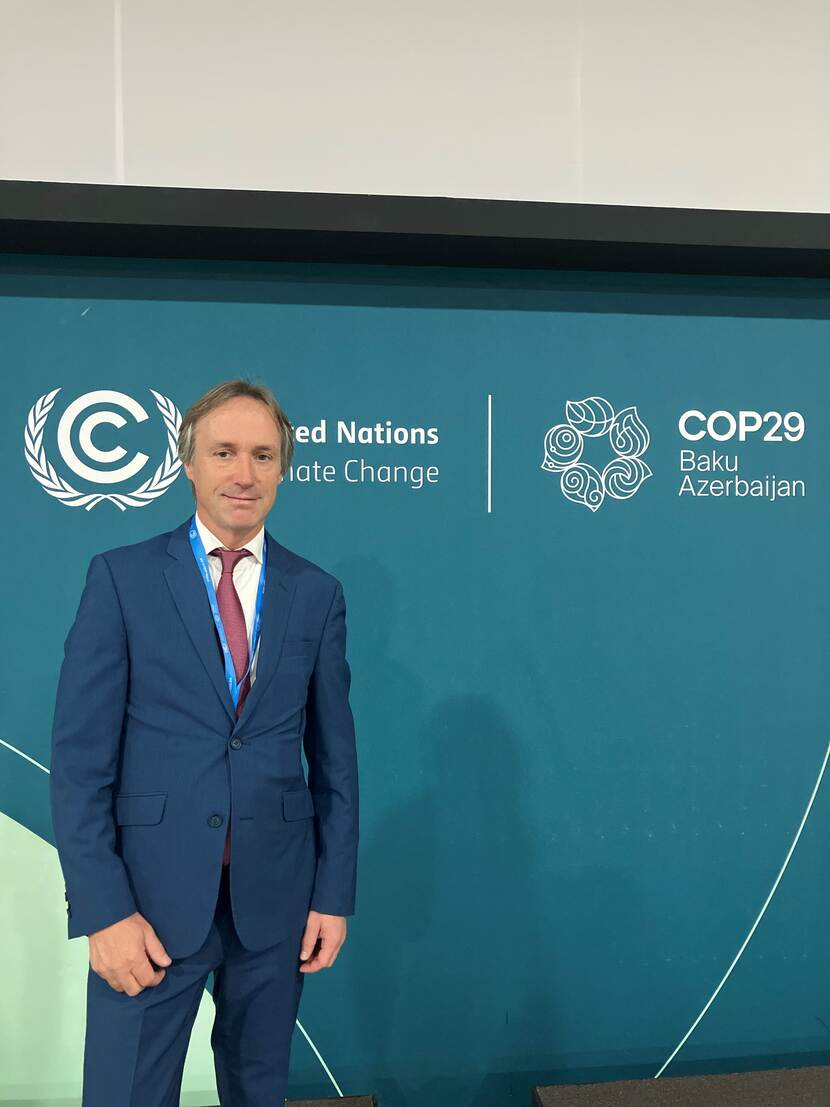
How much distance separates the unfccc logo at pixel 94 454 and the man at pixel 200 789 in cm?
95

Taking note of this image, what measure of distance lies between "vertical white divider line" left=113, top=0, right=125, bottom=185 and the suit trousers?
2006mm

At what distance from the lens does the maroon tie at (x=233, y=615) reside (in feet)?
5.56

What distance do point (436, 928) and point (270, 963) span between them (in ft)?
3.77

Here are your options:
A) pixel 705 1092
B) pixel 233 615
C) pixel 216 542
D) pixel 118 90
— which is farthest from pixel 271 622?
pixel 705 1092

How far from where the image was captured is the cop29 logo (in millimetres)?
2805

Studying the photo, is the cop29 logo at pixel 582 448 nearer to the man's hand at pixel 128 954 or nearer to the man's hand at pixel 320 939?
the man's hand at pixel 320 939

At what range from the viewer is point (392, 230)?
254 centimetres

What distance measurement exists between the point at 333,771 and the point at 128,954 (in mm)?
497

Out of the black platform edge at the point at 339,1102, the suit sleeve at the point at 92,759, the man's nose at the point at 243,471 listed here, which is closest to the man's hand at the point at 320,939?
the suit sleeve at the point at 92,759

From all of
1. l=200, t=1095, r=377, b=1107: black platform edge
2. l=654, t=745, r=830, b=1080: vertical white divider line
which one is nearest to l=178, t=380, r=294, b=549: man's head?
l=200, t=1095, r=377, b=1107: black platform edge

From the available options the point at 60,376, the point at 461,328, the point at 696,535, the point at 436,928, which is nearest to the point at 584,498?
the point at 696,535

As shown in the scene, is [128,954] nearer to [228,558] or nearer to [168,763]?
[168,763]

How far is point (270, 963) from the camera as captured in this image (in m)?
1.71

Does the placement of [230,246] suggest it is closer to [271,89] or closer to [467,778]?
[271,89]
